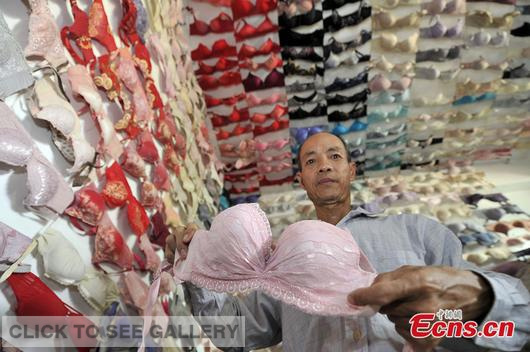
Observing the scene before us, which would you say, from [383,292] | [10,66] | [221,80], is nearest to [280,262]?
[383,292]

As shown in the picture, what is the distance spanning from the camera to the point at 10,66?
2.58ft

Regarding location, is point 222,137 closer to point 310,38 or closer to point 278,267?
point 310,38

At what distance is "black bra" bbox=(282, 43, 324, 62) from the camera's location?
247 centimetres

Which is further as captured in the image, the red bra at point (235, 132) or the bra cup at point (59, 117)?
the red bra at point (235, 132)

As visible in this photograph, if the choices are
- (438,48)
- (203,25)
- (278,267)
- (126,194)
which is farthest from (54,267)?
(438,48)

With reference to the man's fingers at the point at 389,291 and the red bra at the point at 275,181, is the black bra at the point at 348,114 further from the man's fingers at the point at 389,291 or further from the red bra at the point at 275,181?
the man's fingers at the point at 389,291

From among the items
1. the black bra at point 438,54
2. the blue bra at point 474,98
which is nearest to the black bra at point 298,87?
the black bra at point 438,54

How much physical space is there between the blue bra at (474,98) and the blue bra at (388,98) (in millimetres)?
497

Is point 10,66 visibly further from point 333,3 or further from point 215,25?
point 333,3

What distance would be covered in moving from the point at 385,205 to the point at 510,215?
1008 mm

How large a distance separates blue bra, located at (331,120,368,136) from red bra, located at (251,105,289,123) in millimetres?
495

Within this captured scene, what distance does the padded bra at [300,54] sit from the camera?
2471mm

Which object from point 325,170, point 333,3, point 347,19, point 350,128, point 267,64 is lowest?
point 350,128

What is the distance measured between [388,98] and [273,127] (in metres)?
1.04
